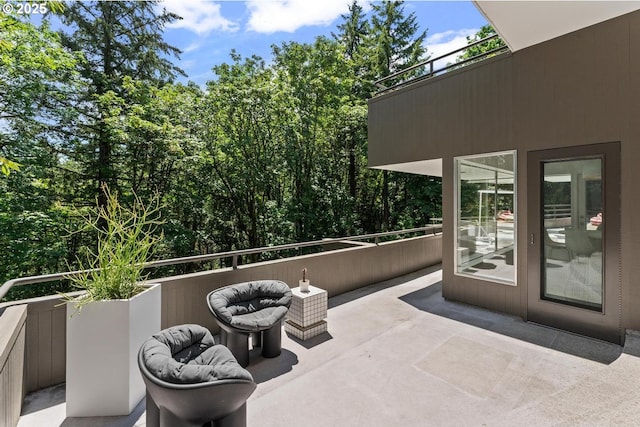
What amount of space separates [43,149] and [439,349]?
969cm

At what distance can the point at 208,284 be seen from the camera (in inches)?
136

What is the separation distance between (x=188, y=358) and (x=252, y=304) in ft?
3.52

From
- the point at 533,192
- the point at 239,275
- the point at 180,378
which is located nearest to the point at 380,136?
the point at 533,192

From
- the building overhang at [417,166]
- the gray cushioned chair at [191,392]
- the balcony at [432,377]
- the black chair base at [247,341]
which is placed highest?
the building overhang at [417,166]

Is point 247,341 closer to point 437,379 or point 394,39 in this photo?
point 437,379

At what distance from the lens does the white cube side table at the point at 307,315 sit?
3346 millimetres

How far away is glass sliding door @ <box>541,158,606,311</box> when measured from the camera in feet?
10.8

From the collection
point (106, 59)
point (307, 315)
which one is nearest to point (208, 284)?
point (307, 315)

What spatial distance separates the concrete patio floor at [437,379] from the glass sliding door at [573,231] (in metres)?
0.54

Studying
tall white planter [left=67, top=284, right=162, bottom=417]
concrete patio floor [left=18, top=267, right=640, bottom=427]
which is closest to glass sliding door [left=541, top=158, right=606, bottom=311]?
concrete patio floor [left=18, top=267, right=640, bottom=427]

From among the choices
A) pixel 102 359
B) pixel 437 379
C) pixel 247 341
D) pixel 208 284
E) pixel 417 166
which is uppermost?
pixel 417 166

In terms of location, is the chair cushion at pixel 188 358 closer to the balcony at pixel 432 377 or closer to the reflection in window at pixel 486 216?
the balcony at pixel 432 377

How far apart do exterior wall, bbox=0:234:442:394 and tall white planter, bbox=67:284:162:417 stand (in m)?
0.37

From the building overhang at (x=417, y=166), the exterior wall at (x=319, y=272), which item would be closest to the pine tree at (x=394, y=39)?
the building overhang at (x=417, y=166)
